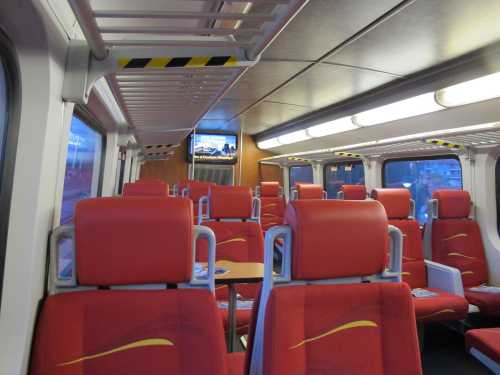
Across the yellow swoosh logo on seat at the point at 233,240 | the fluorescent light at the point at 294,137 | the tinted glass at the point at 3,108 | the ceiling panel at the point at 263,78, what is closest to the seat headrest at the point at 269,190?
the fluorescent light at the point at 294,137

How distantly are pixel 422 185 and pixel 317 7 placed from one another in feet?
14.1

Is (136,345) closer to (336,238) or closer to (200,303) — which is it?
(200,303)

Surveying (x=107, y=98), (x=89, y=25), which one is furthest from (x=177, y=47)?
(x=107, y=98)

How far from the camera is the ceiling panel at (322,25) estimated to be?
2158 mm

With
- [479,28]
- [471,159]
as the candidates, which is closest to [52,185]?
[479,28]

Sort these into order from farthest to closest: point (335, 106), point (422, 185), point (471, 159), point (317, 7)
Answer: point (422, 185) → point (335, 106) → point (471, 159) → point (317, 7)

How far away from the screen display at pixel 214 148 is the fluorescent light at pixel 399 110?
520 centimetres

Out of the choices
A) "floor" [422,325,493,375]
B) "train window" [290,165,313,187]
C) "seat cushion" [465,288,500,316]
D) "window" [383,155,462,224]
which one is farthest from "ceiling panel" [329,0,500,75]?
"train window" [290,165,313,187]

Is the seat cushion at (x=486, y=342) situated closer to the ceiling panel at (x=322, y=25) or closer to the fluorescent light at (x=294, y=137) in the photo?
the ceiling panel at (x=322, y=25)

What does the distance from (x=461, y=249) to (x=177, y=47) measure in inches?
162

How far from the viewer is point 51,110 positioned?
162 cm

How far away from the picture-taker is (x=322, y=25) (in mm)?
2443

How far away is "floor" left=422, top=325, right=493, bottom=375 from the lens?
3.12 metres

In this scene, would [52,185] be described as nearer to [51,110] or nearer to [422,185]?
[51,110]
